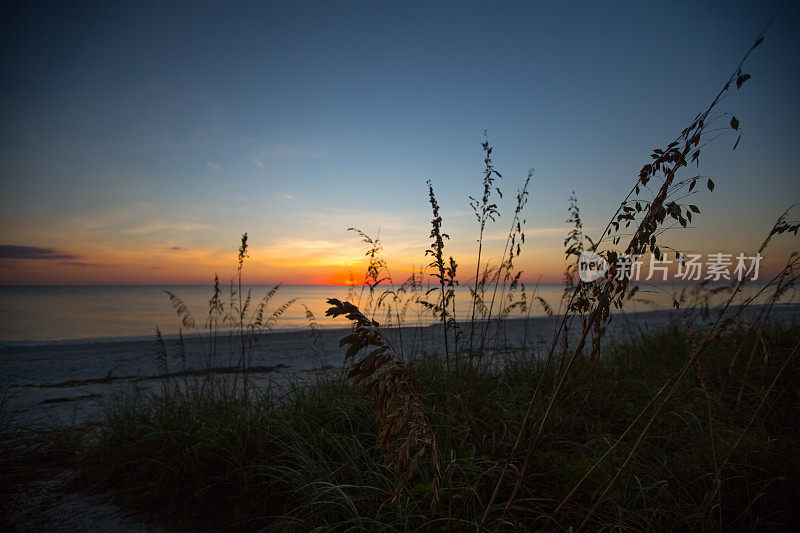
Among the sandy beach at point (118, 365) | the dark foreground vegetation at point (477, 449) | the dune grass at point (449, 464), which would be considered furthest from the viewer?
the sandy beach at point (118, 365)

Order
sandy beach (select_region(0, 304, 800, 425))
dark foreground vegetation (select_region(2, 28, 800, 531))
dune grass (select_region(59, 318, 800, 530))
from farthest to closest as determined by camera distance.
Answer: sandy beach (select_region(0, 304, 800, 425)) → dune grass (select_region(59, 318, 800, 530)) → dark foreground vegetation (select_region(2, 28, 800, 531))

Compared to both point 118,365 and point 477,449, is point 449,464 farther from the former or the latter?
point 118,365

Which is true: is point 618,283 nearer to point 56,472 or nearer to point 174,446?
point 174,446

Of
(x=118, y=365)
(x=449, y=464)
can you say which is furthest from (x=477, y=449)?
(x=118, y=365)

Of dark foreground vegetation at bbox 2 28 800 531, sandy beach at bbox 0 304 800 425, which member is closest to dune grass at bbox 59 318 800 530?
dark foreground vegetation at bbox 2 28 800 531

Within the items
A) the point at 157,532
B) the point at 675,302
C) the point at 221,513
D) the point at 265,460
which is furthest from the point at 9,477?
the point at 675,302

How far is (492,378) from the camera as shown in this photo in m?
4.43

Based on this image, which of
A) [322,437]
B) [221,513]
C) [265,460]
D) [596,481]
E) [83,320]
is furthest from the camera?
[83,320]

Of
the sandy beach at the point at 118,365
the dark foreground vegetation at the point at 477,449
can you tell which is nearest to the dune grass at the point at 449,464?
the dark foreground vegetation at the point at 477,449

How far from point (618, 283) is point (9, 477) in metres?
4.83

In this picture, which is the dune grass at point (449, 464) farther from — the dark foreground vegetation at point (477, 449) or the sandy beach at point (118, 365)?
the sandy beach at point (118, 365)

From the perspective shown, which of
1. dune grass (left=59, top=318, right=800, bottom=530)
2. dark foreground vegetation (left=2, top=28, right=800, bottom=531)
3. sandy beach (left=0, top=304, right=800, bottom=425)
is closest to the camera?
dark foreground vegetation (left=2, top=28, right=800, bottom=531)

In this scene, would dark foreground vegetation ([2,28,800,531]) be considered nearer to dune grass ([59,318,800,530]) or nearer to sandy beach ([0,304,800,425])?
dune grass ([59,318,800,530])

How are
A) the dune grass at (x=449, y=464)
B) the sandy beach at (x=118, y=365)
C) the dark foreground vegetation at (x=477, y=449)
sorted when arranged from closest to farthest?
1. the dark foreground vegetation at (x=477, y=449)
2. the dune grass at (x=449, y=464)
3. the sandy beach at (x=118, y=365)
